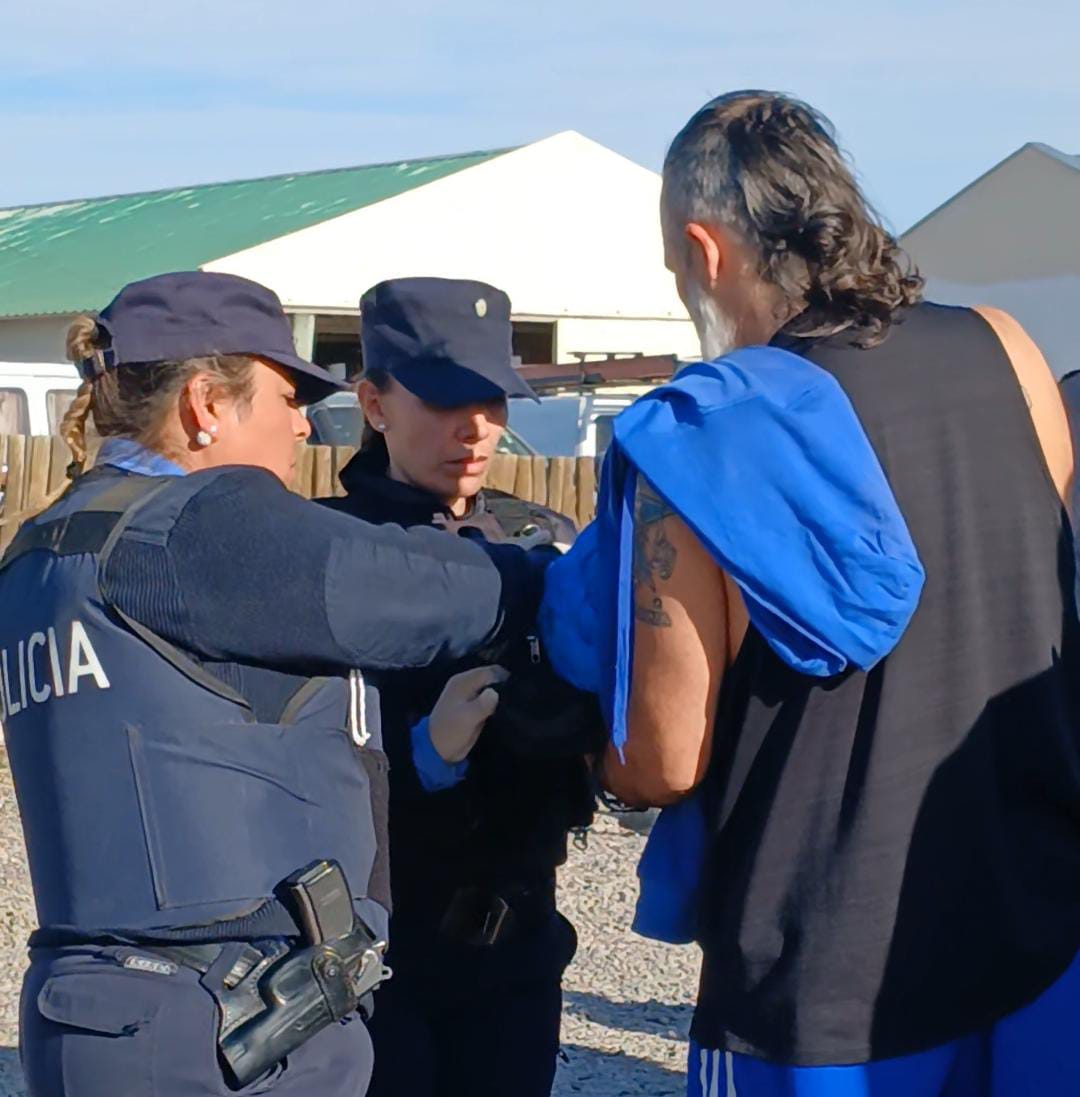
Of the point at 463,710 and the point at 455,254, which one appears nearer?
the point at 463,710

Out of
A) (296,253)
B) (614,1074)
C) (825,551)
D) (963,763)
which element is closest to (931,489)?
(825,551)

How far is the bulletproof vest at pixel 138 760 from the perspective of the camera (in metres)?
2.08

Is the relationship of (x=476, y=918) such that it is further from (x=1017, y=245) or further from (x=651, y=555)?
(x=1017, y=245)

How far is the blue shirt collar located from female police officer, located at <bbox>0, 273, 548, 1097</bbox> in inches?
1.0

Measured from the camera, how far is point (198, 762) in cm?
208

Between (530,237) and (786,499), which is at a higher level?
(530,237)

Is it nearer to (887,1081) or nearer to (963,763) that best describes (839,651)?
(963,763)

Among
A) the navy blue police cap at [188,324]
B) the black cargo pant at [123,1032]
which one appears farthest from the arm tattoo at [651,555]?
the black cargo pant at [123,1032]

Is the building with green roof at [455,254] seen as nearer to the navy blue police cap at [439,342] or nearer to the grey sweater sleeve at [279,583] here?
the navy blue police cap at [439,342]

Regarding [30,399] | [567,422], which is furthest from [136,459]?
[567,422]

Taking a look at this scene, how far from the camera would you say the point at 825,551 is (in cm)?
191

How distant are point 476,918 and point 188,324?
1.12 m

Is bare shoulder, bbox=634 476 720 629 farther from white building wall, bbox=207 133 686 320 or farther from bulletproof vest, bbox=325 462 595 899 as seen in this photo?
white building wall, bbox=207 133 686 320

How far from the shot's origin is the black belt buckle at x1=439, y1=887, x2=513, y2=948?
2857mm
